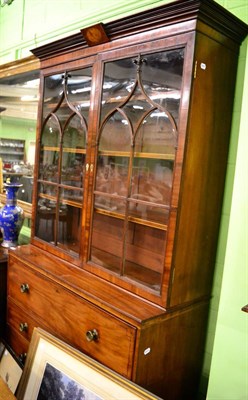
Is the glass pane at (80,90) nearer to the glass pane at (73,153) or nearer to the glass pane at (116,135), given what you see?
the glass pane at (73,153)

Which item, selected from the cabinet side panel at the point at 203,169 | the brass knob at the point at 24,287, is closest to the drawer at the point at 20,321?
the brass knob at the point at 24,287

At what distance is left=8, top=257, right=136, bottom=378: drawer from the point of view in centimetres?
127

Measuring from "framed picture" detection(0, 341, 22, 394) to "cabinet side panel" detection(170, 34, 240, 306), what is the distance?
112 centimetres

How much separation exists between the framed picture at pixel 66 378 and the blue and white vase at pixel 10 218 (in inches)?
40.3

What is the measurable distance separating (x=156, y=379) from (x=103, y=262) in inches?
22.6

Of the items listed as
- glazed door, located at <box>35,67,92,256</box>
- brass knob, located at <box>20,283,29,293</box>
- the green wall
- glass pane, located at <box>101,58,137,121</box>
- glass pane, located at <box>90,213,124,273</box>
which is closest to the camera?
the green wall

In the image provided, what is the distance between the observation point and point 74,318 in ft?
4.93

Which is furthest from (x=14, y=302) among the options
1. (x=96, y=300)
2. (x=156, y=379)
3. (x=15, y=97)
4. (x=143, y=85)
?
(x=15, y=97)

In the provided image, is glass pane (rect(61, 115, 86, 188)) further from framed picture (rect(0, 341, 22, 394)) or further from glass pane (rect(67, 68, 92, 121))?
framed picture (rect(0, 341, 22, 394))

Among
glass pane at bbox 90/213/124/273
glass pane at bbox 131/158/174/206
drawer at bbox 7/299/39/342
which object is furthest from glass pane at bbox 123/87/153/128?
drawer at bbox 7/299/39/342

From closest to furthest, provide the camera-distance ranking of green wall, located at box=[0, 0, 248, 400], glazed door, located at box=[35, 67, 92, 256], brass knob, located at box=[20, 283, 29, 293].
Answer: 1. green wall, located at box=[0, 0, 248, 400]
2. glazed door, located at box=[35, 67, 92, 256]
3. brass knob, located at box=[20, 283, 29, 293]

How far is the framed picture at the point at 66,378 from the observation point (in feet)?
3.95

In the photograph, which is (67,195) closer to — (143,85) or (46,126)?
(46,126)

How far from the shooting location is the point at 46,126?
195 centimetres
